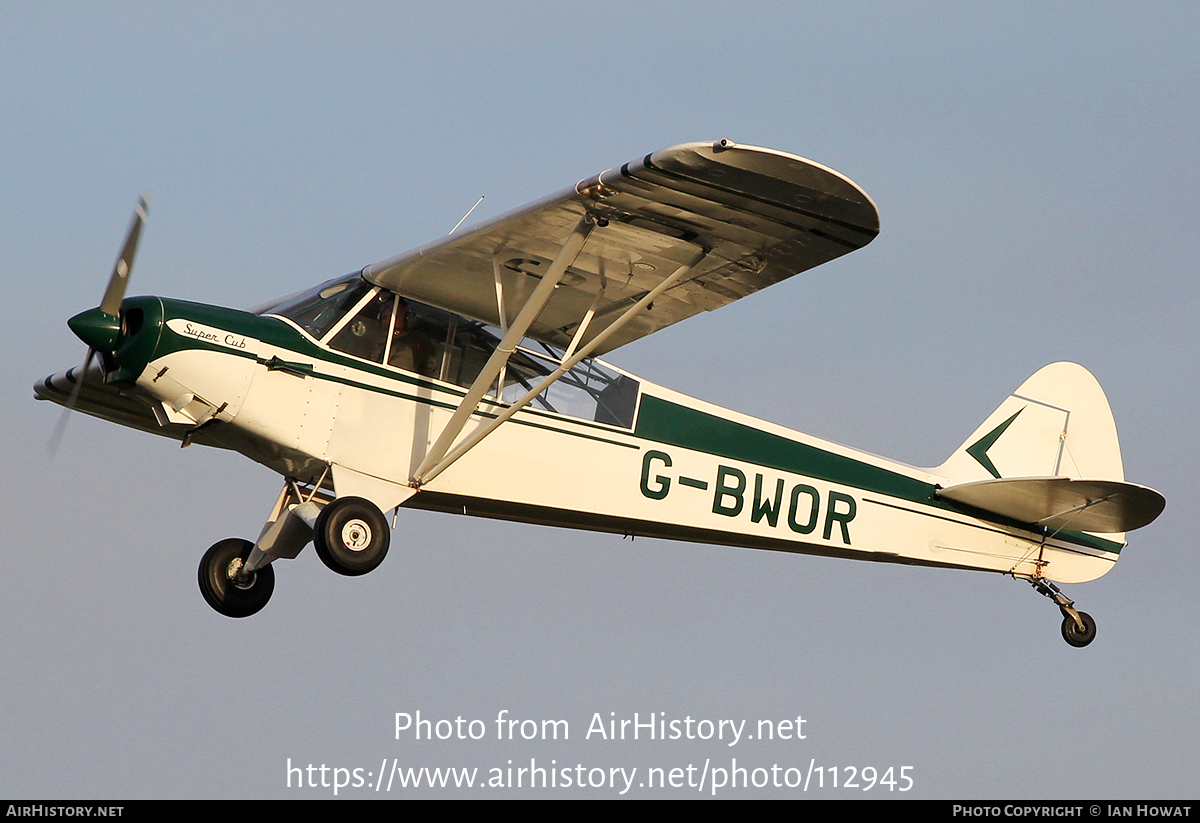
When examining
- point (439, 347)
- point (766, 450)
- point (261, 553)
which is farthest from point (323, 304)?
point (766, 450)

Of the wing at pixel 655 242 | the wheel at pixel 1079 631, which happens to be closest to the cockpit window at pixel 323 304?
the wing at pixel 655 242

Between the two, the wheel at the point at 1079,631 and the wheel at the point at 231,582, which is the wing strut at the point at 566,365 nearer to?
the wheel at the point at 231,582

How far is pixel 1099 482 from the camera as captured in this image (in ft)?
35.2

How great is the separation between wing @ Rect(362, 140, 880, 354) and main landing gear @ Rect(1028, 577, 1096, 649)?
4.02m

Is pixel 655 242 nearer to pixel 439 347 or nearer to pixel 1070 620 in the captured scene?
pixel 439 347

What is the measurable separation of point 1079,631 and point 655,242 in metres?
5.19

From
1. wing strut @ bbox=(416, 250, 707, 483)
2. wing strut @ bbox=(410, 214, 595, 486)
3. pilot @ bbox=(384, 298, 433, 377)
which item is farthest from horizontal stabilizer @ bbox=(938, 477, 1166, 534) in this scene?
pilot @ bbox=(384, 298, 433, 377)

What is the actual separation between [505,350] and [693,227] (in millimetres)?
1403

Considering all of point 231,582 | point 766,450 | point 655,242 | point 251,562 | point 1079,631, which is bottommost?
point 231,582

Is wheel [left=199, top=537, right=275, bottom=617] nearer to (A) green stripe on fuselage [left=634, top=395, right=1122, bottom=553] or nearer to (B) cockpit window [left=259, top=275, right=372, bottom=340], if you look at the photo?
(B) cockpit window [left=259, top=275, right=372, bottom=340]

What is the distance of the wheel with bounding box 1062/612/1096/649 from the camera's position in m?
11.7

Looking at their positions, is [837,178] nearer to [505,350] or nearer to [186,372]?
[505,350]

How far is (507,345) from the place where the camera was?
9141 millimetres

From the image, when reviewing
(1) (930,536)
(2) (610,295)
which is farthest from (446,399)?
(1) (930,536)
